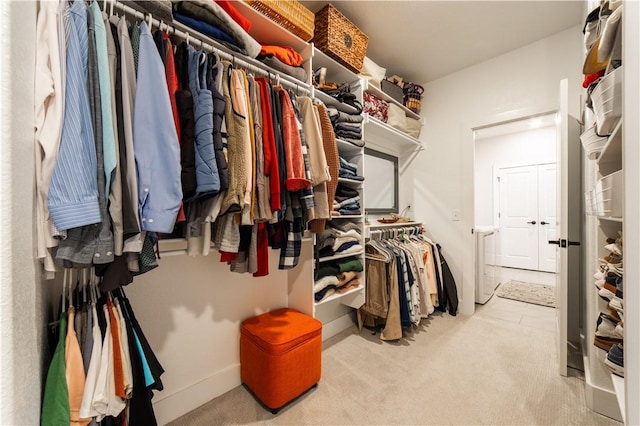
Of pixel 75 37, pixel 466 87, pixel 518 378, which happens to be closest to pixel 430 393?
pixel 518 378

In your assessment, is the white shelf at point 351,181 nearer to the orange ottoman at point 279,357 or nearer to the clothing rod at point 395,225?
the clothing rod at point 395,225

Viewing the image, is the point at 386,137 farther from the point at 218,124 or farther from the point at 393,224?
the point at 218,124

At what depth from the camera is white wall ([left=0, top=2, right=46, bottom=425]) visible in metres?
0.49

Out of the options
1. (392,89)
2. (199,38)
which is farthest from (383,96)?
(199,38)

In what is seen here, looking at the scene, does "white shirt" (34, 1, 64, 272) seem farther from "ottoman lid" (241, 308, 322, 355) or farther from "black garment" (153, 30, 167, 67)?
"ottoman lid" (241, 308, 322, 355)

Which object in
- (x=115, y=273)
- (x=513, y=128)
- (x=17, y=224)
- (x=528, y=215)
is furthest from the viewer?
(x=528, y=215)

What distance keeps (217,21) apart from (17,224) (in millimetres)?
1087

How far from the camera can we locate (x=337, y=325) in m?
2.24

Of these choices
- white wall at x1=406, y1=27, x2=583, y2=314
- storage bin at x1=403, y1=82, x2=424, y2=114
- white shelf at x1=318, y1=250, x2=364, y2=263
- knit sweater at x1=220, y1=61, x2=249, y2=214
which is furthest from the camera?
storage bin at x1=403, y1=82, x2=424, y2=114

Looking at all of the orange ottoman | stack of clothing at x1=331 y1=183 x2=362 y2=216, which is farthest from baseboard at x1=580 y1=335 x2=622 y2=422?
stack of clothing at x1=331 y1=183 x2=362 y2=216

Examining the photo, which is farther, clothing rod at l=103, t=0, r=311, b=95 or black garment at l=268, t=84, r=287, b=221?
black garment at l=268, t=84, r=287, b=221

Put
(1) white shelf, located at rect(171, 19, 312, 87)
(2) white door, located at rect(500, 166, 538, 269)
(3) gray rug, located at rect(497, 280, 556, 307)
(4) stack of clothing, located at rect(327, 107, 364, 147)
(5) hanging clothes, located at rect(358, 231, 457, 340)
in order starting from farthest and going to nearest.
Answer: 1. (2) white door, located at rect(500, 166, 538, 269)
2. (3) gray rug, located at rect(497, 280, 556, 307)
3. (5) hanging clothes, located at rect(358, 231, 457, 340)
4. (4) stack of clothing, located at rect(327, 107, 364, 147)
5. (1) white shelf, located at rect(171, 19, 312, 87)

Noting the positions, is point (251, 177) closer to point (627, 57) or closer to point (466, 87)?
point (627, 57)

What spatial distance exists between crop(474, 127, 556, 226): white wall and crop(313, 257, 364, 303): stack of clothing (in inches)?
130
